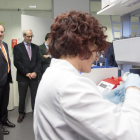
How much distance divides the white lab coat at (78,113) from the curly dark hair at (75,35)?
9cm

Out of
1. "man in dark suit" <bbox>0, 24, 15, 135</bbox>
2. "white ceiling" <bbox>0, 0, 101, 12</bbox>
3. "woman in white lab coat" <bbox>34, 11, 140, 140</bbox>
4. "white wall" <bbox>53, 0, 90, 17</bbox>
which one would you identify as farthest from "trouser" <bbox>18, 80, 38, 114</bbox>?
"white ceiling" <bbox>0, 0, 101, 12</bbox>

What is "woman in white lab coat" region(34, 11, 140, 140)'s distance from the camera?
495 millimetres

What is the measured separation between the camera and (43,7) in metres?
5.16

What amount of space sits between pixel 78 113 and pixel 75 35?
0.29m

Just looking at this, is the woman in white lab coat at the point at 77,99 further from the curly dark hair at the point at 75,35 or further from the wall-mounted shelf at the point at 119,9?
the wall-mounted shelf at the point at 119,9

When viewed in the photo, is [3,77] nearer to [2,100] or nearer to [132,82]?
[2,100]

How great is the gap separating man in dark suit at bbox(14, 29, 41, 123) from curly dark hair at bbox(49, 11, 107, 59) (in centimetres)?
196

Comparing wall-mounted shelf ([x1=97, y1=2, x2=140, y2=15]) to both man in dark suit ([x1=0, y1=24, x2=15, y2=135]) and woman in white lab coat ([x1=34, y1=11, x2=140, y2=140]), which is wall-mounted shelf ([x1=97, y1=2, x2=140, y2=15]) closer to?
woman in white lab coat ([x1=34, y1=11, x2=140, y2=140])

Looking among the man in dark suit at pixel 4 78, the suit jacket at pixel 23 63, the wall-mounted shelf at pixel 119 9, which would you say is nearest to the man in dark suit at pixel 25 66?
the suit jacket at pixel 23 63

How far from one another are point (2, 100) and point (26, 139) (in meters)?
0.65

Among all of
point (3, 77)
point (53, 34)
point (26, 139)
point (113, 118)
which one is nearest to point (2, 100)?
point (3, 77)

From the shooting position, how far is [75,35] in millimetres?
605

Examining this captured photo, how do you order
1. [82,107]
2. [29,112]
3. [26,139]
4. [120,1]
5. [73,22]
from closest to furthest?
[82,107], [73,22], [120,1], [26,139], [29,112]

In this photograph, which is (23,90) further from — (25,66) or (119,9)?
(119,9)
